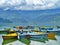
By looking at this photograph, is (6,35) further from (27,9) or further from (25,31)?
(27,9)

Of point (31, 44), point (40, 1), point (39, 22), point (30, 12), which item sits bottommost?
point (31, 44)

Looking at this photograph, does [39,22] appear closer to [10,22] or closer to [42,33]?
[42,33]

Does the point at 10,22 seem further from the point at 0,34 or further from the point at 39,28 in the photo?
the point at 39,28

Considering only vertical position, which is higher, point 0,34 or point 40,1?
point 40,1

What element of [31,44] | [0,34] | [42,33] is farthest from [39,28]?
[0,34]

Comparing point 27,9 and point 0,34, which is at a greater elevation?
point 27,9

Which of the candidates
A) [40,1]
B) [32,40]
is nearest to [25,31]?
[32,40]

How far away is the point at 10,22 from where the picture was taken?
1479 millimetres

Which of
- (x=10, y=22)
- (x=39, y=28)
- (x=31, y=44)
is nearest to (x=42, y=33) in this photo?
(x=39, y=28)

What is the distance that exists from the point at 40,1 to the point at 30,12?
17 centimetres

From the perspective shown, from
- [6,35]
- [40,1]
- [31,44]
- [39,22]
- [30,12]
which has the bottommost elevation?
[31,44]

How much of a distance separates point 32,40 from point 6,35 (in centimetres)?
29

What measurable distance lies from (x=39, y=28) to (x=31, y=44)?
0.20m

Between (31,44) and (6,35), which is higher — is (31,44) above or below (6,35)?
below
